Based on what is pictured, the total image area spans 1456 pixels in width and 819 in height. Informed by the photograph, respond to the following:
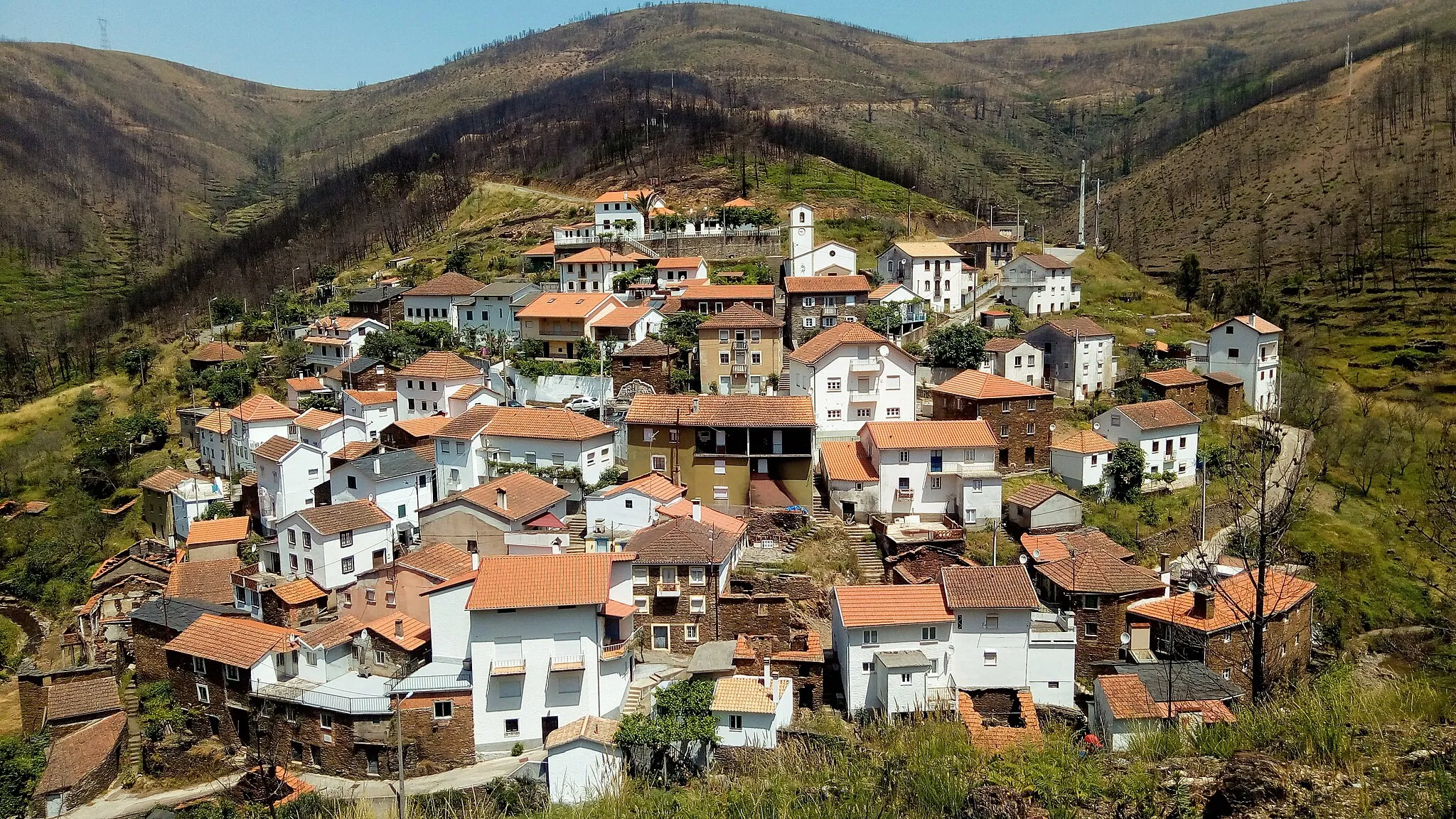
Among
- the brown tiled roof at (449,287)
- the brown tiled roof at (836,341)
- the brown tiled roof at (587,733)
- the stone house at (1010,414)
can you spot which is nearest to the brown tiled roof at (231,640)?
the brown tiled roof at (587,733)

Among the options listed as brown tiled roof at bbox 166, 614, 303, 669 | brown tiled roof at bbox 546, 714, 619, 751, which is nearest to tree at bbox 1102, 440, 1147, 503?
brown tiled roof at bbox 546, 714, 619, 751

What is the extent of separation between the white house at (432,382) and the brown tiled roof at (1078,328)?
969 inches

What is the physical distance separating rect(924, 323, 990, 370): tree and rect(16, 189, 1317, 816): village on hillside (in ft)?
0.43

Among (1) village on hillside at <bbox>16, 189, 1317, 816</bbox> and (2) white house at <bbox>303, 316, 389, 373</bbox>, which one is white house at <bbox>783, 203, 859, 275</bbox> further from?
(2) white house at <bbox>303, 316, 389, 373</bbox>

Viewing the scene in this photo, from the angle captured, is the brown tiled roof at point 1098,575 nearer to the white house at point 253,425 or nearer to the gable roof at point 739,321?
the gable roof at point 739,321

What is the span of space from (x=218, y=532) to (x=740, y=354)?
790 inches

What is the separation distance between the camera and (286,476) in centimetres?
3186

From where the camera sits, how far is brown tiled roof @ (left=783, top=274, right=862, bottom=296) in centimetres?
4200

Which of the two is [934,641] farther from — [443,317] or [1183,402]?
[443,317]

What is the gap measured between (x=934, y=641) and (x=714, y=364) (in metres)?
17.6

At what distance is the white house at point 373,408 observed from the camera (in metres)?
37.7

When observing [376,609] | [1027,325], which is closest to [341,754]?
[376,609]

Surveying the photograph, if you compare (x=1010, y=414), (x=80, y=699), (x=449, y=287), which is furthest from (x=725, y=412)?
(x=449, y=287)

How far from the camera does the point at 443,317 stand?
49.7 metres
